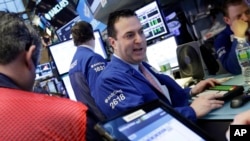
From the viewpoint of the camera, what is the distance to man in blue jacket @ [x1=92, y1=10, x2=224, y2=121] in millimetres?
1329

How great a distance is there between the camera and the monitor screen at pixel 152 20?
2583mm

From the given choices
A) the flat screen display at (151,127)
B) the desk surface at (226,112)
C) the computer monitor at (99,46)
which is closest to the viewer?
the flat screen display at (151,127)

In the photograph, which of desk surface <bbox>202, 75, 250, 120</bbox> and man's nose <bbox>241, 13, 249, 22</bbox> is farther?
man's nose <bbox>241, 13, 249, 22</bbox>

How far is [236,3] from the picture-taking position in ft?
5.82

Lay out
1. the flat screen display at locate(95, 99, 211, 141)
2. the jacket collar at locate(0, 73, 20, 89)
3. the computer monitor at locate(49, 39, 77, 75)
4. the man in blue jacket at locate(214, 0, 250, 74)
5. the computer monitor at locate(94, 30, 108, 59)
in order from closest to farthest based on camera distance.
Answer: the flat screen display at locate(95, 99, 211, 141), the jacket collar at locate(0, 73, 20, 89), the man in blue jacket at locate(214, 0, 250, 74), the computer monitor at locate(49, 39, 77, 75), the computer monitor at locate(94, 30, 108, 59)

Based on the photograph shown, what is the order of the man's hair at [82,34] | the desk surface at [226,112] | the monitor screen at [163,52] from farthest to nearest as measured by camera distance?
the man's hair at [82,34], the monitor screen at [163,52], the desk surface at [226,112]

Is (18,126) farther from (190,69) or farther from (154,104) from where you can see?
(190,69)

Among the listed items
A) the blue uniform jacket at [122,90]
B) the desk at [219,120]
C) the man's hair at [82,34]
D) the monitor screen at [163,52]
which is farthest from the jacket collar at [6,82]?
A: the man's hair at [82,34]

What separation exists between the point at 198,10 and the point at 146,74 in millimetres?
1357

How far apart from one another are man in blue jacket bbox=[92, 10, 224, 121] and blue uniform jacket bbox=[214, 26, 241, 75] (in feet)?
0.79

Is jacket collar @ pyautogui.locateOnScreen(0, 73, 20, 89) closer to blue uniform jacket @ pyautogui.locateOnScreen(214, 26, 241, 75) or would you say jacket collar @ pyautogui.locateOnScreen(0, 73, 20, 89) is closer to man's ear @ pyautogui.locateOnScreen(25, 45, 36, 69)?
man's ear @ pyautogui.locateOnScreen(25, 45, 36, 69)

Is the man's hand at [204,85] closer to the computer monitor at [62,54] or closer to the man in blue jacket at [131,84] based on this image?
the man in blue jacket at [131,84]

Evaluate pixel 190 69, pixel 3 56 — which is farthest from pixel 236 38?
pixel 3 56

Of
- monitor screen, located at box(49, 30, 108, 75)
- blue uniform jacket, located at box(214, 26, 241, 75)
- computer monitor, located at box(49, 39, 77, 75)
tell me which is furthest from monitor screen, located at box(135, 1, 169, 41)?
computer monitor, located at box(49, 39, 77, 75)
